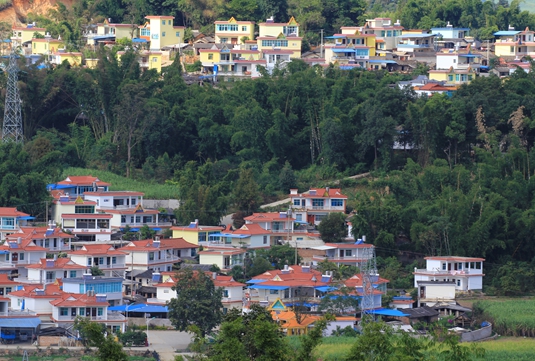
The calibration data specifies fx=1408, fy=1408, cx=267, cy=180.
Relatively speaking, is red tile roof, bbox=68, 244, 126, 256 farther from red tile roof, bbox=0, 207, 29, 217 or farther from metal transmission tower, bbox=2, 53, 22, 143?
metal transmission tower, bbox=2, 53, 22, 143

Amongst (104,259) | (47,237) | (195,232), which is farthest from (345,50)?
(104,259)

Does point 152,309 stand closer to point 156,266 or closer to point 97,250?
point 97,250

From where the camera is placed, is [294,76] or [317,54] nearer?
[294,76]

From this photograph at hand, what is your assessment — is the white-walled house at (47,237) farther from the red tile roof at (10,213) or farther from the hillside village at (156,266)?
the red tile roof at (10,213)

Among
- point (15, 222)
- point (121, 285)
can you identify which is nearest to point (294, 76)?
point (15, 222)

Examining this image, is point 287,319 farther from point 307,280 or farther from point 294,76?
point 294,76

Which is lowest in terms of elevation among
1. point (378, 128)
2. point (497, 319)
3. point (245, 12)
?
point (497, 319)

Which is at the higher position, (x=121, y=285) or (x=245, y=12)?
(x=245, y=12)
